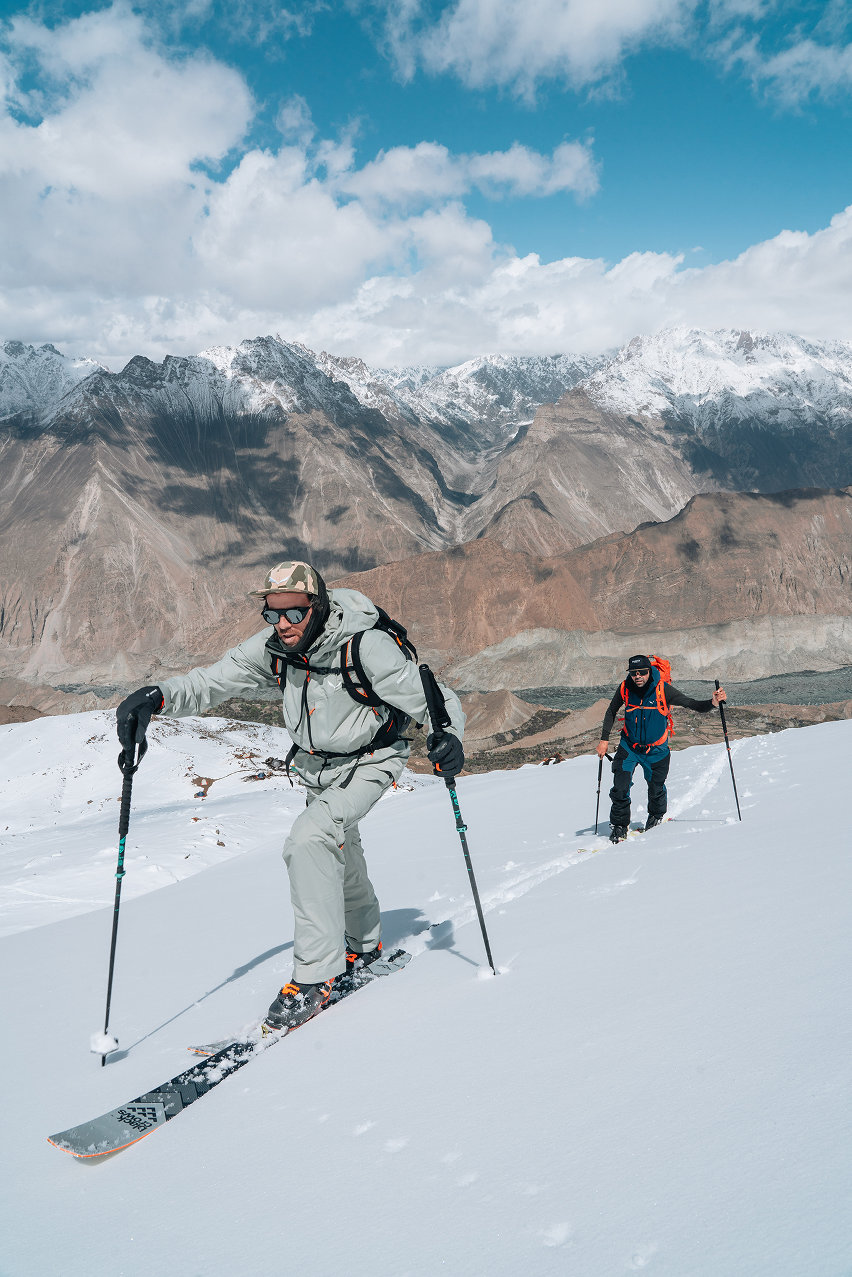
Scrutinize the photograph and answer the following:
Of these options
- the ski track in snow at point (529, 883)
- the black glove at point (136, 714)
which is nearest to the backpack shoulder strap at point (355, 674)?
the black glove at point (136, 714)

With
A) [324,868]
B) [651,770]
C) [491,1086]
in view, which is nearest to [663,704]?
[651,770]

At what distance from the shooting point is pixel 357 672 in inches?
163

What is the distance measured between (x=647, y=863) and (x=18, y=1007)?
13.1 ft

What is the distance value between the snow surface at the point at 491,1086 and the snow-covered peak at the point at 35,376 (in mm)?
167730

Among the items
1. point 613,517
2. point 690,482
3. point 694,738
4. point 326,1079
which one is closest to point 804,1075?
point 326,1079

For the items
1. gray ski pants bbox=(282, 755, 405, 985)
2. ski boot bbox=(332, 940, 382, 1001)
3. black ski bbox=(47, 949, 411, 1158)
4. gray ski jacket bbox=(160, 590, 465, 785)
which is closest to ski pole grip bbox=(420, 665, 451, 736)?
gray ski jacket bbox=(160, 590, 465, 785)

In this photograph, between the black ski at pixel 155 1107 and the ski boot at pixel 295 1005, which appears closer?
the black ski at pixel 155 1107

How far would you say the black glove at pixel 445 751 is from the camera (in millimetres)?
4191

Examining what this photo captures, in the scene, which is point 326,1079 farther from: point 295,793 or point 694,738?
point 694,738

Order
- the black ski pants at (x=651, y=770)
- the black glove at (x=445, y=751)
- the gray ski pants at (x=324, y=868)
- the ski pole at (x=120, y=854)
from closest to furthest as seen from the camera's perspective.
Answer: the ski pole at (x=120, y=854) < the gray ski pants at (x=324, y=868) < the black glove at (x=445, y=751) < the black ski pants at (x=651, y=770)

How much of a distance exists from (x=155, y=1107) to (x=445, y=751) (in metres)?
2.00

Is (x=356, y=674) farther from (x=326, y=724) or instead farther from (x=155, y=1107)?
(x=155, y=1107)

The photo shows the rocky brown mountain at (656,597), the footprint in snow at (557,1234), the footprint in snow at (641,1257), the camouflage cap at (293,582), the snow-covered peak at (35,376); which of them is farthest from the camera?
the snow-covered peak at (35,376)

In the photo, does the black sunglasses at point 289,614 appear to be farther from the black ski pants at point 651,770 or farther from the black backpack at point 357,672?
the black ski pants at point 651,770
